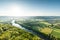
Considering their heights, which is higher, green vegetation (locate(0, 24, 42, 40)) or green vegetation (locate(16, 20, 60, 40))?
green vegetation (locate(0, 24, 42, 40))

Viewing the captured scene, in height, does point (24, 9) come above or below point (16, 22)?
above

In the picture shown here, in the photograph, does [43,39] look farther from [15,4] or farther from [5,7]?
[5,7]

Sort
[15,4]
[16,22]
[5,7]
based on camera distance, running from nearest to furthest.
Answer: [15,4] → [5,7] → [16,22]

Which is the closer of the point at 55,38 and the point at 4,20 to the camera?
the point at 55,38

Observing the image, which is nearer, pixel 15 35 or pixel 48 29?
pixel 15 35

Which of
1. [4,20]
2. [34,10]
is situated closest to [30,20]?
[4,20]

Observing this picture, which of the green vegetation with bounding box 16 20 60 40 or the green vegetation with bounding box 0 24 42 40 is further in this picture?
the green vegetation with bounding box 16 20 60 40

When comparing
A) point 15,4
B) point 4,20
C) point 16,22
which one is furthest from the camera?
point 16,22

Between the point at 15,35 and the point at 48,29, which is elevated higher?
the point at 15,35

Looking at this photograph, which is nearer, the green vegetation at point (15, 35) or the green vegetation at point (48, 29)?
the green vegetation at point (15, 35)

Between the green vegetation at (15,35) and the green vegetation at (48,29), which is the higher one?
the green vegetation at (15,35)
